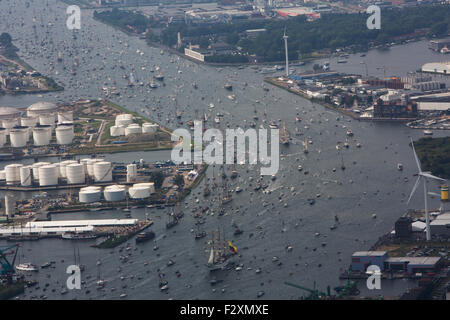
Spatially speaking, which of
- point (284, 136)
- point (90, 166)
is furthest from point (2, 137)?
point (284, 136)

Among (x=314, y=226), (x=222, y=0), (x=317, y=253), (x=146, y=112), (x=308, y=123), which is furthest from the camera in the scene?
(x=222, y=0)

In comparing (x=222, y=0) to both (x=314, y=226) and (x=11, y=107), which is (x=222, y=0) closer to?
(x=11, y=107)

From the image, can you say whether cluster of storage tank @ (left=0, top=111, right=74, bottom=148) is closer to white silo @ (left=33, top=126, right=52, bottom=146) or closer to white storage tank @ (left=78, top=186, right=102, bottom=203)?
white silo @ (left=33, top=126, right=52, bottom=146)

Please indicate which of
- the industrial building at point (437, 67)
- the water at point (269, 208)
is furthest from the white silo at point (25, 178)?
the industrial building at point (437, 67)

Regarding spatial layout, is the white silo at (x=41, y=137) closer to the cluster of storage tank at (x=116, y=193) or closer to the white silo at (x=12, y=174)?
the white silo at (x=12, y=174)

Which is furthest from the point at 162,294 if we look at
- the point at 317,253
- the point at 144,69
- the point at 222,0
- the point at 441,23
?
the point at 222,0

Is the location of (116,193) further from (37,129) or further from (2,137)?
(2,137)

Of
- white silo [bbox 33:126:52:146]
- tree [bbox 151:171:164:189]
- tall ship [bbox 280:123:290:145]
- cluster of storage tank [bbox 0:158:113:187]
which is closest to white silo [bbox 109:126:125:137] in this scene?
white silo [bbox 33:126:52:146]
